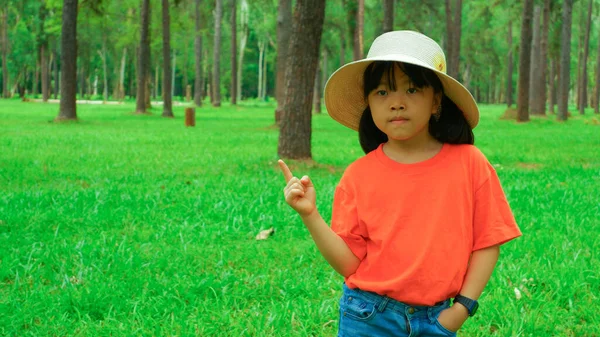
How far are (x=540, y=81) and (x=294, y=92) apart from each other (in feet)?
74.6

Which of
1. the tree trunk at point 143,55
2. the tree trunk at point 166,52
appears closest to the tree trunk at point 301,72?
the tree trunk at point 166,52

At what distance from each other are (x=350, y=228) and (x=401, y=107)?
41cm

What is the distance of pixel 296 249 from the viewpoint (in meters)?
5.08

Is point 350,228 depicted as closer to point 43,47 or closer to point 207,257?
point 207,257

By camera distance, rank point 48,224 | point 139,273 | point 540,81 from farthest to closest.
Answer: point 540,81 → point 48,224 → point 139,273

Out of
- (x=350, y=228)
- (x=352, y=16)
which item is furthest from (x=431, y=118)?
(x=352, y=16)

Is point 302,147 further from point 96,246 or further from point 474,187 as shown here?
point 474,187

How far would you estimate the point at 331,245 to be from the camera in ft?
7.30

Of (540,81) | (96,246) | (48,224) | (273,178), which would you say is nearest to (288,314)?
(96,246)

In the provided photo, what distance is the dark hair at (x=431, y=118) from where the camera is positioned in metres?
2.23

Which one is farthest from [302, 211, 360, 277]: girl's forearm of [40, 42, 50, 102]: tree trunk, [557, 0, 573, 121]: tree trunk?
[40, 42, 50, 102]: tree trunk

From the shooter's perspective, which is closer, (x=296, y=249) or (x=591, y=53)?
(x=296, y=249)

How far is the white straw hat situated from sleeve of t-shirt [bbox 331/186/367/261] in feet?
1.32

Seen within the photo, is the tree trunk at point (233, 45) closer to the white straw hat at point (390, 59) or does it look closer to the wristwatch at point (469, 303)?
the white straw hat at point (390, 59)
